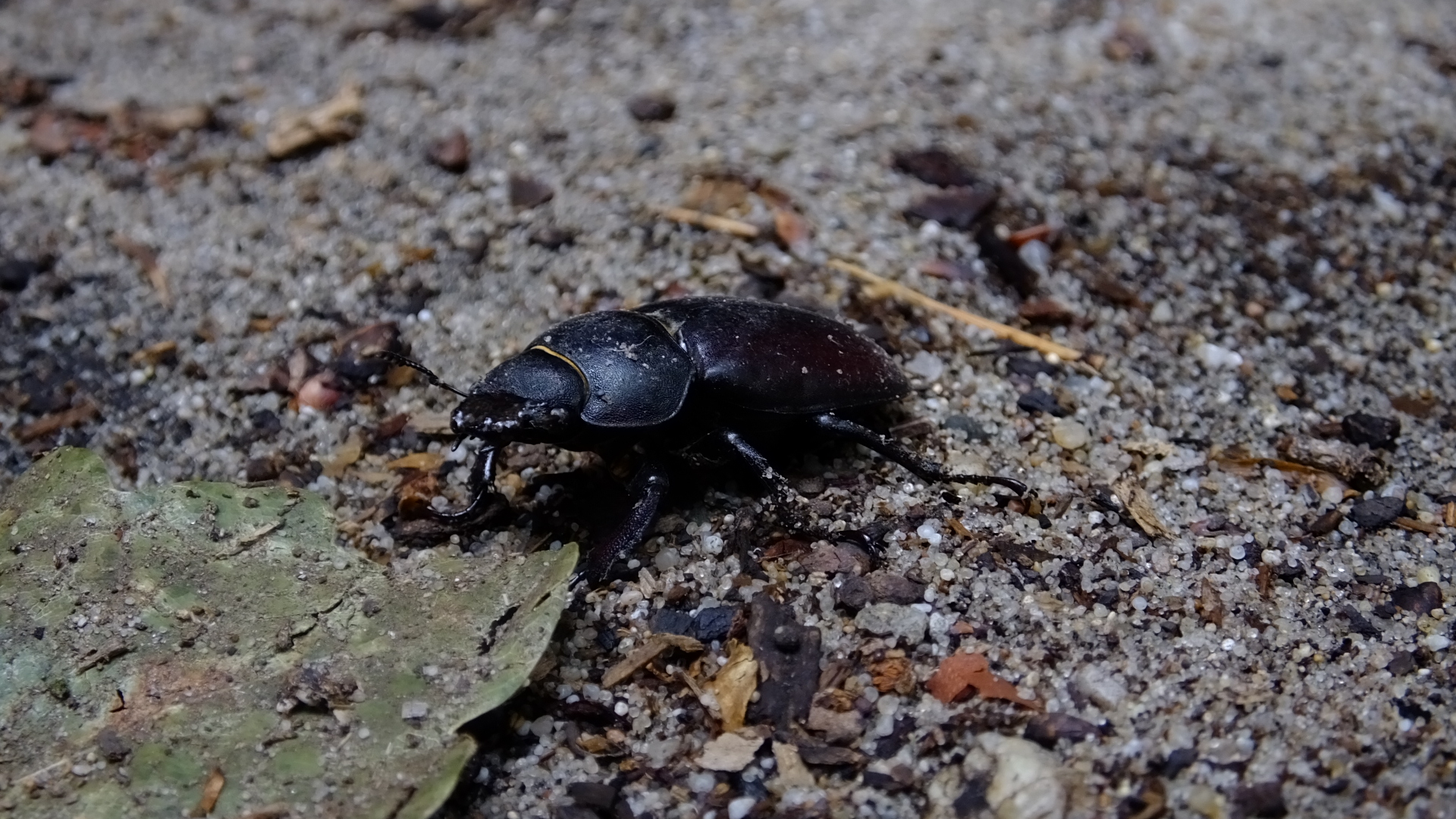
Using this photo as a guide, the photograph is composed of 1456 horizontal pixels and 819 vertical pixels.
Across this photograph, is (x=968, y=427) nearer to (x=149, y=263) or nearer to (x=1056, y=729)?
(x=1056, y=729)

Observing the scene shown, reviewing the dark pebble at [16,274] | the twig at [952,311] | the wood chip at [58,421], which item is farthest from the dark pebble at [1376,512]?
the dark pebble at [16,274]

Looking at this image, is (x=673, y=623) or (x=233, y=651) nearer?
(x=233, y=651)

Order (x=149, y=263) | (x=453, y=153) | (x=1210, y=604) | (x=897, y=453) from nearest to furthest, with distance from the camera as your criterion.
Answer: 1. (x=1210, y=604)
2. (x=897, y=453)
3. (x=149, y=263)
4. (x=453, y=153)

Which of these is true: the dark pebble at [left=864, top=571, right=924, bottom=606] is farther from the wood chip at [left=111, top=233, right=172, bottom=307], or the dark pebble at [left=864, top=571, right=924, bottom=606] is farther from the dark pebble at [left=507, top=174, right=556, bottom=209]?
the wood chip at [left=111, top=233, right=172, bottom=307]

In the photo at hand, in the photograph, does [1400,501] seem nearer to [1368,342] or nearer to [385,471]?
[1368,342]

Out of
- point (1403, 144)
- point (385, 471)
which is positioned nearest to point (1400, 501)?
point (1403, 144)

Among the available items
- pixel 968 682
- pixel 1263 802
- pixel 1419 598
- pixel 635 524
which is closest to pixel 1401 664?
pixel 1419 598

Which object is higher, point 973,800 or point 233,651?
point 233,651
